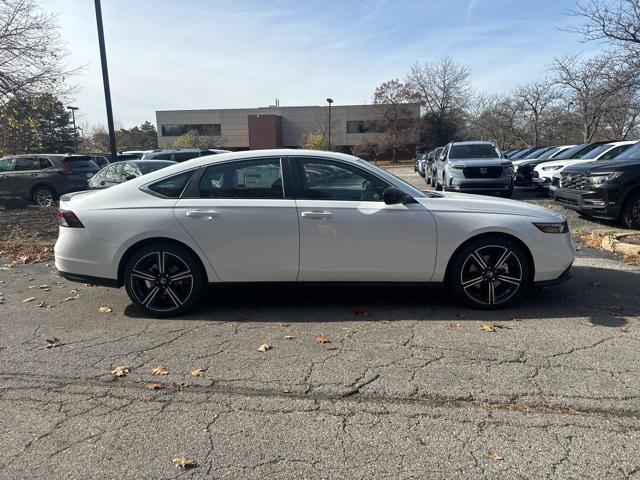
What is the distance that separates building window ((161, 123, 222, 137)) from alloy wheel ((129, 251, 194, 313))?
62.7 m

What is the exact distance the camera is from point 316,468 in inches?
97.7

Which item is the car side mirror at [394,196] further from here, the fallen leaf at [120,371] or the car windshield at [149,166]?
the car windshield at [149,166]

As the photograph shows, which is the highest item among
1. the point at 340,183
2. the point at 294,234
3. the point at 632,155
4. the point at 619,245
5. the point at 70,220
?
the point at 632,155

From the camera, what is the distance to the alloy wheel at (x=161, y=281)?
4.65m

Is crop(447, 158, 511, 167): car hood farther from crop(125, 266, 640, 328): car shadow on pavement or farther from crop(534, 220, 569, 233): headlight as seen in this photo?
crop(534, 220, 569, 233): headlight

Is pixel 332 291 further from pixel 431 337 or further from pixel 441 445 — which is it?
pixel 441 445

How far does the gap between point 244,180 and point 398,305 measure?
209cm

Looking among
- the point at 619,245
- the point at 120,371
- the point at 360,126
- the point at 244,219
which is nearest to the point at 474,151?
the point at 619,245

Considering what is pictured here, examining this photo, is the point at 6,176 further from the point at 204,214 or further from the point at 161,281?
the point at 204,214

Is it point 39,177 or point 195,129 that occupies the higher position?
point 195,129

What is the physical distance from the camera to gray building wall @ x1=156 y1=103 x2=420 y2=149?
63.6m

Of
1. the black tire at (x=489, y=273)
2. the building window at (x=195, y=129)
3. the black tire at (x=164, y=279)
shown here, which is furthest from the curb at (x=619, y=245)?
the building window at (x=195, y=129)

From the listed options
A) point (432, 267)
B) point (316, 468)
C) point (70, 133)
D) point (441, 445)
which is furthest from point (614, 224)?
point (70, 133)

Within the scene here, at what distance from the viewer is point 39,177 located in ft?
46.8
